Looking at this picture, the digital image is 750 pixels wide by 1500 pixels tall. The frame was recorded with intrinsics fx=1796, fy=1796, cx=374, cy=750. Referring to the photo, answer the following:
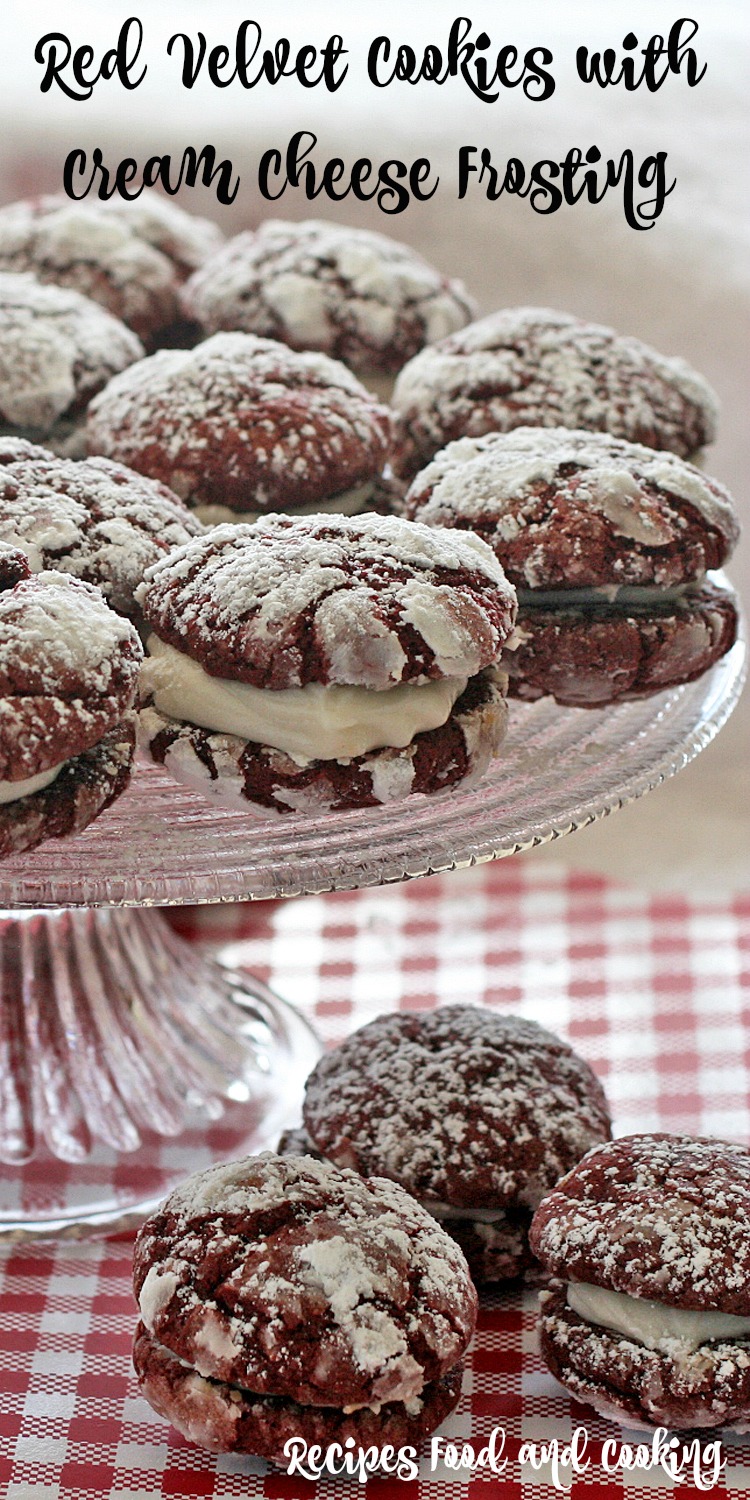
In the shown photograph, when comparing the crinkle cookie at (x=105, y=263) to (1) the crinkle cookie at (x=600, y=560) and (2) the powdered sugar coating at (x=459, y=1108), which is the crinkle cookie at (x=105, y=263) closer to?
(1) the crinkle cookie at (x=600, y=560)

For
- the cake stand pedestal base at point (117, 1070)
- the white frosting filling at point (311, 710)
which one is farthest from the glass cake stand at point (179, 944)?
the white frosting filling at point (311, 710)

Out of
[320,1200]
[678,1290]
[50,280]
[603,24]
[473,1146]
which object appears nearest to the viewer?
[678,1290]

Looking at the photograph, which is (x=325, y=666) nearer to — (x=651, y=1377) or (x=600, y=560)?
(x=600, y=560)

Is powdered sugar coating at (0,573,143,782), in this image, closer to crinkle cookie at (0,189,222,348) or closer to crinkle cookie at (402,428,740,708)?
crinkle cookie at (402,428,740,708)

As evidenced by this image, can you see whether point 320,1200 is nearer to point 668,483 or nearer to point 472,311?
point 668,483

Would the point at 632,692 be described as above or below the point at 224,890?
above

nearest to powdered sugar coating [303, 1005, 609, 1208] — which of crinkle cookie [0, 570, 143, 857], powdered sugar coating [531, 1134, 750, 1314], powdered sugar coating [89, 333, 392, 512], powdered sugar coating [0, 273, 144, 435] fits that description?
powdered sugar coating [531, 1134, 750, 1314]

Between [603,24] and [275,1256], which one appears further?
[603,24]

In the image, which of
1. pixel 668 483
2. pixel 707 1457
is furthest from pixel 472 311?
pixel 707 1457
